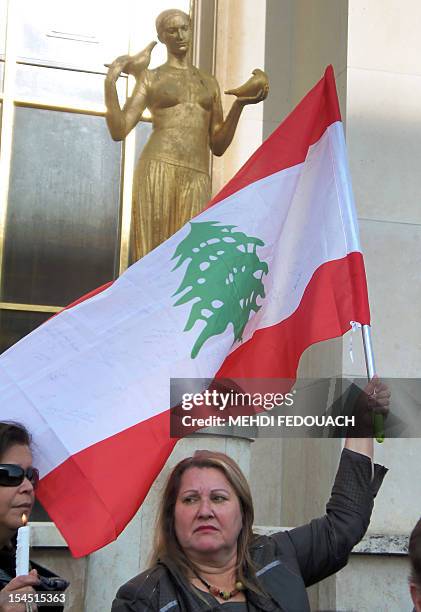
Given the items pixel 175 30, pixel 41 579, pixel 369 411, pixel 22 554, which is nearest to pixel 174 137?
pixel 175 30

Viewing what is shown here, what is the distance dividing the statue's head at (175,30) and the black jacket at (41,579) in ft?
15.8

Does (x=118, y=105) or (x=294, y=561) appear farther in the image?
(x=118, y=105)

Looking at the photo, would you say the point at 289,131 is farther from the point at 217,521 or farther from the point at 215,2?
the point at 215,2

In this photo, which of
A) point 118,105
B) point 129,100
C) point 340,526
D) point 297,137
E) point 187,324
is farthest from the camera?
point 129,100

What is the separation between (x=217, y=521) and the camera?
12.5 feet

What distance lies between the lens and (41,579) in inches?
132

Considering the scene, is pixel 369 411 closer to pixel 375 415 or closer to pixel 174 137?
pixel 375 415

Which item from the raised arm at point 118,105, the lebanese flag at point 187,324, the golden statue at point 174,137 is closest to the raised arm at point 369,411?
the lebanese flag at point 187,324

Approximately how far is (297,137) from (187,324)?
997mm

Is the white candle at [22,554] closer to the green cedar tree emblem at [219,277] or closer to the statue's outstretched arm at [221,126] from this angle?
the green cedar tree emblem at [219,277]

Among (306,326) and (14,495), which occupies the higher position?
(306,326)

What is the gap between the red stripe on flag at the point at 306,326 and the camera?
4.58 m

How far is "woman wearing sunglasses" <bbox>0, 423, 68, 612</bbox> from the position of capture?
3.46 m

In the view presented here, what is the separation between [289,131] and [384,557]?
2.80m
